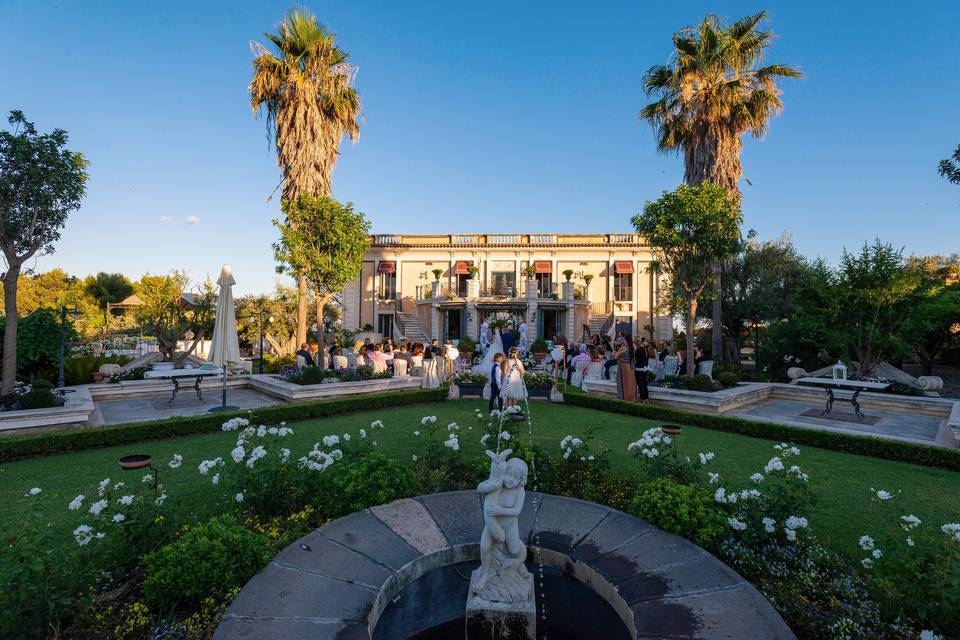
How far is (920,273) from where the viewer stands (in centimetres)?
1287

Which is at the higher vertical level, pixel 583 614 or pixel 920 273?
pixel 920 273

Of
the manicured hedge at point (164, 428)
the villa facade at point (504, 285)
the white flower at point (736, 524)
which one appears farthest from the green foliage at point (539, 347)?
the white flower at point (736, 524)

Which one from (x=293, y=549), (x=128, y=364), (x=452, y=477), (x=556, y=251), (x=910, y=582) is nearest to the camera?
(x=910, y=582)

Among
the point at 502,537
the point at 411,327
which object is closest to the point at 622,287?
the point at 411,327

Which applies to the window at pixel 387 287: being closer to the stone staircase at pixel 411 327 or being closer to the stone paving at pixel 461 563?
the stone staircase at pixel 411 327

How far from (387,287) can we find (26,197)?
77.1 feet

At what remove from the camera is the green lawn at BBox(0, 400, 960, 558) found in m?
5.19

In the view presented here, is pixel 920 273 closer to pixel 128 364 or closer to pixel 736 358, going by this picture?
pixel 736 358

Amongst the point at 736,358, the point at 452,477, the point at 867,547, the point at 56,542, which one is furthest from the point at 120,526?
the point at 736,358

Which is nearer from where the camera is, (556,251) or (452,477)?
(452,477)

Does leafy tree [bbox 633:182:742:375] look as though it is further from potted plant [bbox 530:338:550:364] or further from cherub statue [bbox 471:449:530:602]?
cherub statue [bbox 471:449:530:602]

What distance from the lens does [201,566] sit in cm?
339

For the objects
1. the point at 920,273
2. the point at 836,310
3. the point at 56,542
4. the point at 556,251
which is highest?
the point at 556,251

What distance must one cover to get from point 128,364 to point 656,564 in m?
20.0
